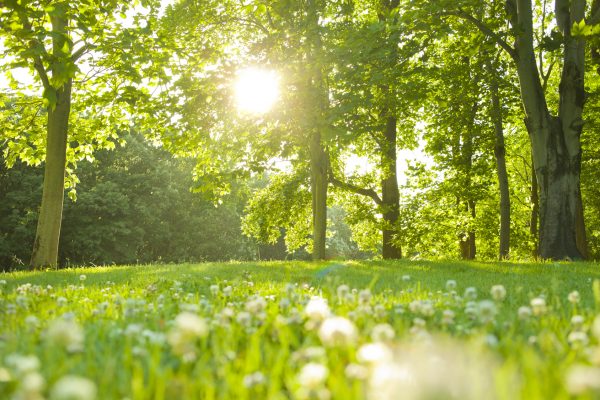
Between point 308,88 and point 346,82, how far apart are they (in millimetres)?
1166

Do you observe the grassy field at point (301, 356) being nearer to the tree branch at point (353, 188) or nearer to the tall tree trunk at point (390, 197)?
the tall tree trunk at point (390, 197)

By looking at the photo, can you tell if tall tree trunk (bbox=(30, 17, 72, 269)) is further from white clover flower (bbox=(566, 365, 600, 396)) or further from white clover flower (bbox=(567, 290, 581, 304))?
white clover flower (bbox=(566, 365, 600, 396))

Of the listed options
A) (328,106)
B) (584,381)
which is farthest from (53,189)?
(584,381)

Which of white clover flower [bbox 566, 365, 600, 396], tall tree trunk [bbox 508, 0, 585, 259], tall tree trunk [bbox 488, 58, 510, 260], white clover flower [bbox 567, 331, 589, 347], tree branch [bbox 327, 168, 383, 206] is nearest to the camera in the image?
white clover flower [bbox 566, 365, 600, 396]

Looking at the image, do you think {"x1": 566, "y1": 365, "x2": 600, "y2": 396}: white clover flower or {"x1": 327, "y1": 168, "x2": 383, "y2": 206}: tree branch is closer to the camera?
{"x1": 566, "y1": 365, "x2": 600, "y2": 396}: white clover flower

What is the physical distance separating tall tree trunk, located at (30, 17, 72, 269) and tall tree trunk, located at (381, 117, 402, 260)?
13.3 m

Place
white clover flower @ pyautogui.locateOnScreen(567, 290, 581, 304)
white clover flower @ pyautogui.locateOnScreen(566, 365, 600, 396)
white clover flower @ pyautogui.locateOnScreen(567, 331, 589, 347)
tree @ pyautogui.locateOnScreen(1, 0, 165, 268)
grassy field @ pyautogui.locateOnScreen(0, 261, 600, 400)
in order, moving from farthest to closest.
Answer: tree @ pyautogui.locateOnScreen(1, 0, 165, 268) < white clover flower @ pyautogui.locateOnScreen(567, 290, 581, 304) < white clover flower @ pyautogui.locateOnScreen(567, 331, 589, 347) < grassy field @ pyautogui.locateOnScreen(0, 261, 600, 400) < white clover flower @ pyautogui.locateOnScreen(566, 365, 600, 396)

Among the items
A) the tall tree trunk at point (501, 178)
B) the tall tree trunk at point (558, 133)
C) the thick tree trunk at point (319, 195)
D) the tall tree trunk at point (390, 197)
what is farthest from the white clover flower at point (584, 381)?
the tall tree trunk at point (390, 197)

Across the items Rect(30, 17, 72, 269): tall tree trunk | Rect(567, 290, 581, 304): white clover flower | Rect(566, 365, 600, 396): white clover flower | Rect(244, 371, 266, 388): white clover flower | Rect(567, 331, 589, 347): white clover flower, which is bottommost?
Rect(244, 371, 266, 388): white clover flower

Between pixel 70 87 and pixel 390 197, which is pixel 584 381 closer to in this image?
pixel 70 87

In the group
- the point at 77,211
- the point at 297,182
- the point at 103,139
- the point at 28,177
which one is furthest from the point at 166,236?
the point at 103,139

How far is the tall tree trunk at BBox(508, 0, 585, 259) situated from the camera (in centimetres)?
1430

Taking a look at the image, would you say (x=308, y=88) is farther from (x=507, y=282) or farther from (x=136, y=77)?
(x=507, y=282)

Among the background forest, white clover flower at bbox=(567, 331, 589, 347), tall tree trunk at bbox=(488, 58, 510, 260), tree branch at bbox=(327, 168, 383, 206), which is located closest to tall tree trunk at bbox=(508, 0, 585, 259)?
the background forest
